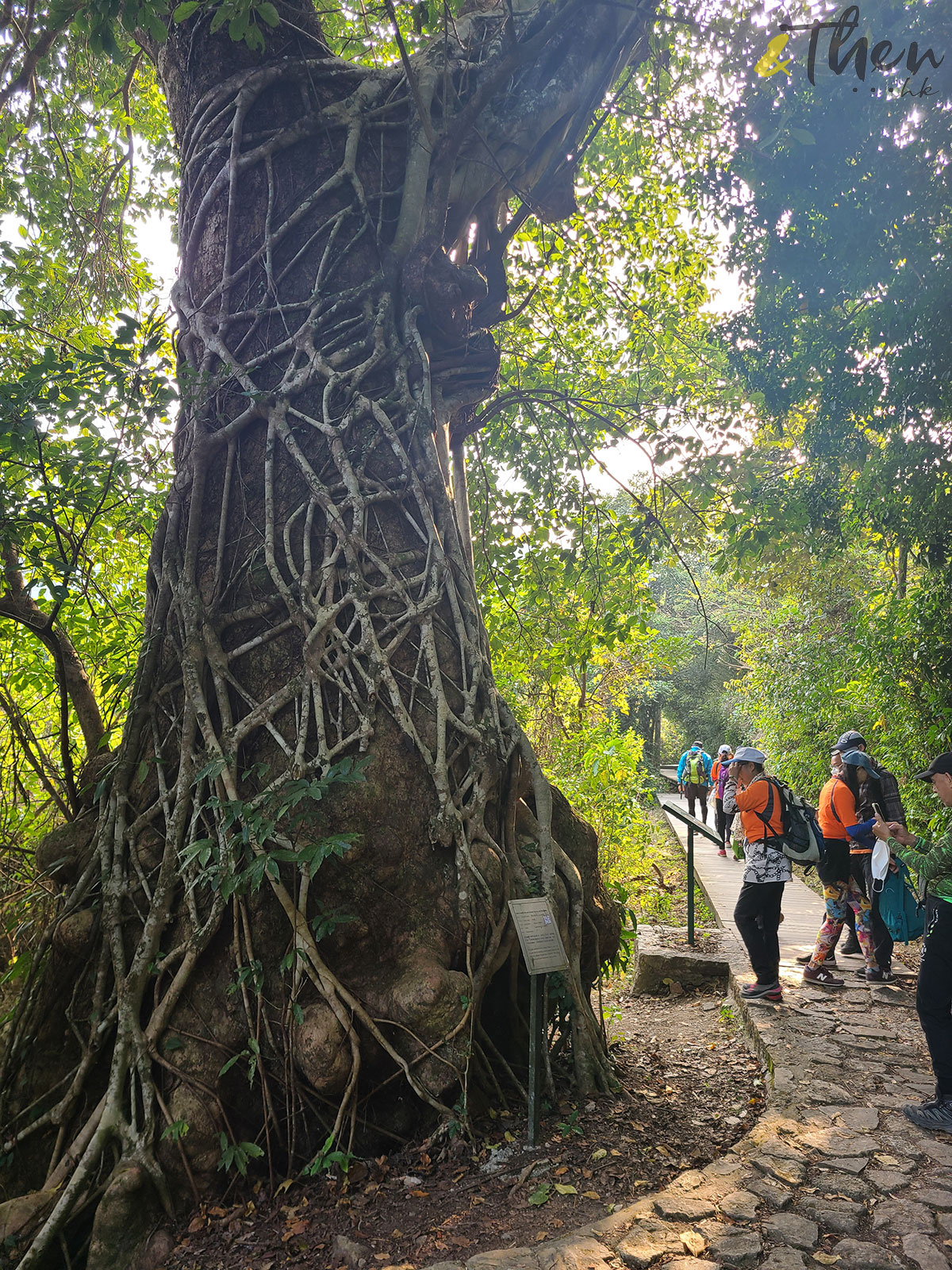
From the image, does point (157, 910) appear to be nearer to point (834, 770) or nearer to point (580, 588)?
point (834, 770)

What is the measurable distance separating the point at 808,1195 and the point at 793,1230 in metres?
0.27

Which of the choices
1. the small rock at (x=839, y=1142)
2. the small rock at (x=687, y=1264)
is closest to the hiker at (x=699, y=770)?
the small rock at (x=839, y=1142)

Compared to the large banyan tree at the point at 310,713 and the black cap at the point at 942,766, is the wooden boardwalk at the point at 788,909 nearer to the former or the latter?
the black cap at the point at 942,766

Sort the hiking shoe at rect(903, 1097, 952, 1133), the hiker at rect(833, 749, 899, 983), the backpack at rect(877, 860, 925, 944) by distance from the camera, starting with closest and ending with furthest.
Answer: the hiking shoe at rect(903, 1097, 952, 1133) → the backpack at rect(877, 860, 925, 944) → the hiker at rect(833, 749, 899, 983)

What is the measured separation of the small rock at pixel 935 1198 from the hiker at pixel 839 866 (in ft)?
8.98

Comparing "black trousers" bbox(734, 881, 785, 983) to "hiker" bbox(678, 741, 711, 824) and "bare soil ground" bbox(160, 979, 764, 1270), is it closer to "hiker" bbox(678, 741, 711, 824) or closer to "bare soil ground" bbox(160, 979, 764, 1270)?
"bare soil ground" bbox(160, 979, 764, 1270)

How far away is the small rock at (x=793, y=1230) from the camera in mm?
2453

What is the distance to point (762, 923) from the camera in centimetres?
505

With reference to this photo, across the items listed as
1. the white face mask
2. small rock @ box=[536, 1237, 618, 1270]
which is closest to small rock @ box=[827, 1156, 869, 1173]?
small rock @ box=[536, 1237, 618, 1270]

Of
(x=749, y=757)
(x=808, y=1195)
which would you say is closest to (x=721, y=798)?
(x=749, y=757)

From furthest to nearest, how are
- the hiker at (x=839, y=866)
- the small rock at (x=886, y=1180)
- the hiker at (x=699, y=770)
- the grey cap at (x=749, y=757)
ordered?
the hiker at (x=699, y=770)
the hiker at (x=839, y=866)
the grey cap at (x=749, y=757)
the small rock at (x=886, y=1180)

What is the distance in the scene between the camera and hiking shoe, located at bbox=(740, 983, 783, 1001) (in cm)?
503

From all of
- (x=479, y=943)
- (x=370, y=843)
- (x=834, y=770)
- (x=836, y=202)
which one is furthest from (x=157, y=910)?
(x=836, y=202)

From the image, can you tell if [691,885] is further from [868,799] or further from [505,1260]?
[505,1260]
